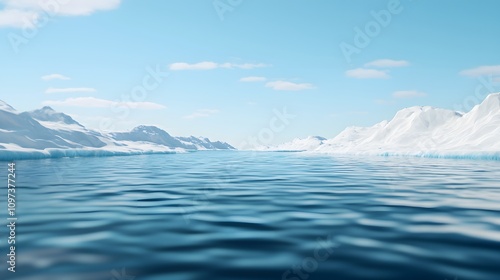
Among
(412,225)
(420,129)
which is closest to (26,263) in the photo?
(412,225)

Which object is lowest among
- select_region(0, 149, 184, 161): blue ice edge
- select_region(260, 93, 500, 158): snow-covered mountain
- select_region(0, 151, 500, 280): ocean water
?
select_region(0, 151, 500, 280): ocean water

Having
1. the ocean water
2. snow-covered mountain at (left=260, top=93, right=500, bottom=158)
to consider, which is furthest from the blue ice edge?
snow-covered mountain at (left=260, top=93, right=500, bottom=158)

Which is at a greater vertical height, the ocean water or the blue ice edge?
the blue ice edge

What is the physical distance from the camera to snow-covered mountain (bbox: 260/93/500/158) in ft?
203

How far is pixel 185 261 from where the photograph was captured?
6.22m

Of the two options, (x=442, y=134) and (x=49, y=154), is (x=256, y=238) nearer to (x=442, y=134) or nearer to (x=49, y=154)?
(x=49, y=154)

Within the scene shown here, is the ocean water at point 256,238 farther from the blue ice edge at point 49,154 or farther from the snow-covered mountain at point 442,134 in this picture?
the snow-covered mountain at point 442,134

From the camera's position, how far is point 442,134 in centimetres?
9656

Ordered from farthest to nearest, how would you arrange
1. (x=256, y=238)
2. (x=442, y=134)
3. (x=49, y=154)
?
(x=442, y=134) → (x=49, y=154) → (x=256, y=238)

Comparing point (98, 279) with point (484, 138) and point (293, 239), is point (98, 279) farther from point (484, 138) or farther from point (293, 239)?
point (484, 138)

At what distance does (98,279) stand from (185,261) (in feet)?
4.81

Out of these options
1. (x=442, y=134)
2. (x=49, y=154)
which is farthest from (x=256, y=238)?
(x=442, y=134)

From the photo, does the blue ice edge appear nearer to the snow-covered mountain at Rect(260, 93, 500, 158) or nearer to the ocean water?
the ocean water

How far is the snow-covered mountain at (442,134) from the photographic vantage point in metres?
61.9
